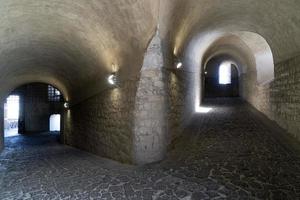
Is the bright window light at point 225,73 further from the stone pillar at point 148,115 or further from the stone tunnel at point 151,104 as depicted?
the stone pillar at point 148,115

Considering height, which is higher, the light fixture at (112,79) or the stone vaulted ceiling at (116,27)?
the stone vaulted ceiling at (116,27)

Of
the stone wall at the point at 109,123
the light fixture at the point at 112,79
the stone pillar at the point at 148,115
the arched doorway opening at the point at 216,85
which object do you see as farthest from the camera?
the arched doorway opening at the point at 216,85

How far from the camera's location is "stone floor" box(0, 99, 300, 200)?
4.34 m

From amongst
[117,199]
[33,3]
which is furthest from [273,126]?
[33,3]

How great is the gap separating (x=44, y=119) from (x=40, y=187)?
2084 cm

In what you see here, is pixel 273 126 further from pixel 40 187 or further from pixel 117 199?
pixel 40 187

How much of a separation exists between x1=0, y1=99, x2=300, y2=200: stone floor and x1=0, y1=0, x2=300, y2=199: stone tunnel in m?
0.03

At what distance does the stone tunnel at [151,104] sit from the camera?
4781 mm

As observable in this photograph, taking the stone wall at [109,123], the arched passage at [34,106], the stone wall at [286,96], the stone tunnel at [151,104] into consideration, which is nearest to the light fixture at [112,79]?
the stone tunnel at [151,104]

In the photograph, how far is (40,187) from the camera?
4.98m

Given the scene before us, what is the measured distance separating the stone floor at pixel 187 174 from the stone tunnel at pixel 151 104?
0.08 ft

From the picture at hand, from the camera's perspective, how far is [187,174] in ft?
17.1

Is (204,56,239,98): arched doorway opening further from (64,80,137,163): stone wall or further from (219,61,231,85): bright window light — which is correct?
(64,80,137,163): stone wall

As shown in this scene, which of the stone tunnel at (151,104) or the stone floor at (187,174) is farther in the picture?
the stone tunnel at (151,104)
